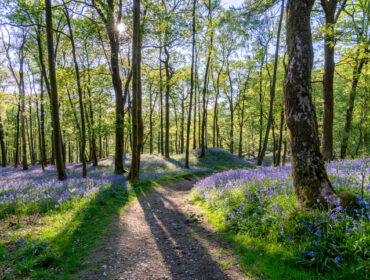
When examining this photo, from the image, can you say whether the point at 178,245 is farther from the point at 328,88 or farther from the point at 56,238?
the point at 328,88

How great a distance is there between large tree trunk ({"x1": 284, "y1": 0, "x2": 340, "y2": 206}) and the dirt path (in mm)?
2398

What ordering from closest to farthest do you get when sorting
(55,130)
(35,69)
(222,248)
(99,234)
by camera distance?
(222,248) → (99,234) → (55,130) → (35,69)

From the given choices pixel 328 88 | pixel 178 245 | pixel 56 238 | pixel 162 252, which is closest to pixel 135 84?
pixel 56 238

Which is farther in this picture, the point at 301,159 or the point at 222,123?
the point at 222,123

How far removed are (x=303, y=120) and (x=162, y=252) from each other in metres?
4.69

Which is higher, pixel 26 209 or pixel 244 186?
pixel 244 186

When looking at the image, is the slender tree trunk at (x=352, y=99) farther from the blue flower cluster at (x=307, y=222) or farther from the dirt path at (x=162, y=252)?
the dirt path at (x=162, y=252)

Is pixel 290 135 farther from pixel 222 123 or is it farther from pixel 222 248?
pixel 222 123

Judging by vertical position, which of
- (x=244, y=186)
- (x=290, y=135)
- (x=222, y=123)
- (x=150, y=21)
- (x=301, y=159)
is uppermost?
(x=150, y=21)

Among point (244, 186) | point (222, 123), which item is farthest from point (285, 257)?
point (222, 123)

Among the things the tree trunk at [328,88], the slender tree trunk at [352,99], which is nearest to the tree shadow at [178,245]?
the tree trunk at [328,88]

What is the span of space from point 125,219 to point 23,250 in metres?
3.30

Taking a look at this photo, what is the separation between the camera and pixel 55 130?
36.0 ft

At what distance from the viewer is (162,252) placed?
4.87 m
